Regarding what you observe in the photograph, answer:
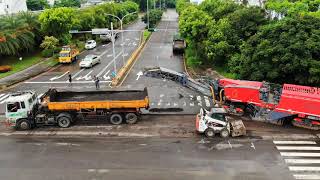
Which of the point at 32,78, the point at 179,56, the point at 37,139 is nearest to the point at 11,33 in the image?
the point at 32,78

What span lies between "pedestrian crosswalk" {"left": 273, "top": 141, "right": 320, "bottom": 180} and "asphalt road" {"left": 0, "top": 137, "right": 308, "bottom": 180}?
0.35 meters

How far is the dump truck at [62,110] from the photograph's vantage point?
90.9ft

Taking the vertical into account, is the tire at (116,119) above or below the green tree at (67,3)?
below

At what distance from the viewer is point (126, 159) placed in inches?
894

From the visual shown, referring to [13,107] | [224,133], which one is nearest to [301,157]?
[224,133]

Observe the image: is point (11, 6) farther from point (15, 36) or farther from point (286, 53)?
point (286, 53)

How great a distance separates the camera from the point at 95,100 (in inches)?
1145

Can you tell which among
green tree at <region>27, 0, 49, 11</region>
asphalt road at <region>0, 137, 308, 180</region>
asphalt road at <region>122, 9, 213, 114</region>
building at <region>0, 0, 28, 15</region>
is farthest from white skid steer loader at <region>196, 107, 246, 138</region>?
green tree at <region>27, 0, 49, 11</region>

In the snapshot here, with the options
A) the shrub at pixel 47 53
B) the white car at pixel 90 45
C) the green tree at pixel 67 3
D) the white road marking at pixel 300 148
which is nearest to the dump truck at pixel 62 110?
the white road marking at pixel 300 148

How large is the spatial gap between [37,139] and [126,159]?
24.8 ft

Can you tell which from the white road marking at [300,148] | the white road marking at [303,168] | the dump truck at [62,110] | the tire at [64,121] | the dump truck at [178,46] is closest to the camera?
the white road marking at [303,168]

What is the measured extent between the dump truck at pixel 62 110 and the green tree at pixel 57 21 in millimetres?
32202

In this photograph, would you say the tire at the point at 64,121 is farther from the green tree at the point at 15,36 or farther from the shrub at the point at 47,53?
the shrub at the point at 47,53

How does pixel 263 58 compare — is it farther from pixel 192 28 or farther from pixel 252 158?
pixel 192 28
